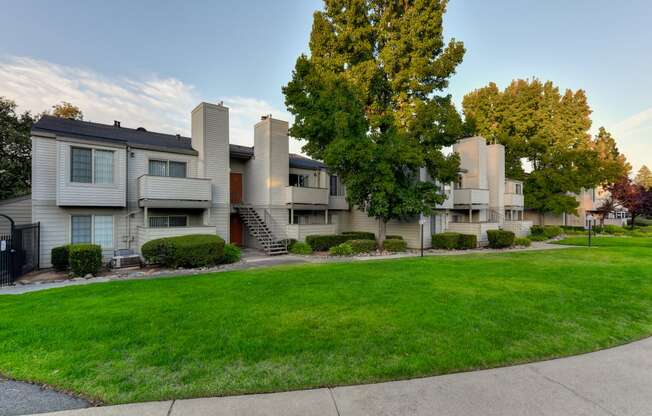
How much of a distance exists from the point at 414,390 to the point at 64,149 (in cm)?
1481

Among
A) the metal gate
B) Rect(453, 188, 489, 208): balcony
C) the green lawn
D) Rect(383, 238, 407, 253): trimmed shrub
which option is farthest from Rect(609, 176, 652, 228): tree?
the metal gate

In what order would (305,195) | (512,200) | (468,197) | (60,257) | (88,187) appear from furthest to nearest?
(512,200) → (468,197) → (305,195) → (88,187) → (60,257)

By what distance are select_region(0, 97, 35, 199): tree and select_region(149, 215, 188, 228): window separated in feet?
45.2

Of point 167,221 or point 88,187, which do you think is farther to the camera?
point 167,221

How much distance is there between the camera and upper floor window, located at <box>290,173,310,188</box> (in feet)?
64.2

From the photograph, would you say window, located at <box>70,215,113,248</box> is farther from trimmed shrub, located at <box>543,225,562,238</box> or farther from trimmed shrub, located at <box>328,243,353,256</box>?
trimmed shrub, located at <box>543,225,562,238</box>

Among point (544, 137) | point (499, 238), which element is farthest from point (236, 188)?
point (544, 137)

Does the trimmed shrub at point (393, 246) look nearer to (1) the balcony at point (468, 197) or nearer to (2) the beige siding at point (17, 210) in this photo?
(1) the balcony at point (468, 197)

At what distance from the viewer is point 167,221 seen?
14.4 m

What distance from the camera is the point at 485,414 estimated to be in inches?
103

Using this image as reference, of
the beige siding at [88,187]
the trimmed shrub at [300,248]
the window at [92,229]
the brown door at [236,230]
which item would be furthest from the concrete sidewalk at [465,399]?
the brown door at [236,230]

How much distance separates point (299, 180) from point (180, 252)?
10.2 metres

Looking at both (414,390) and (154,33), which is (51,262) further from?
(414,390)

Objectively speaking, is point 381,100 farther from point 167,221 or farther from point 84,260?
point 84,260
